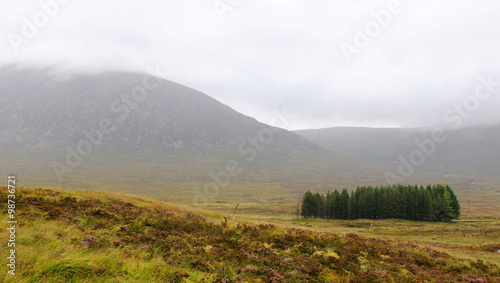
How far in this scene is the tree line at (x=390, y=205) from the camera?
80.6 meters

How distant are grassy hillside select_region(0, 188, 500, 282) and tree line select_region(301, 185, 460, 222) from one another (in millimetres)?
76381

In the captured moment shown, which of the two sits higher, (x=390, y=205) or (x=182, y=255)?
(x=182, y=255)

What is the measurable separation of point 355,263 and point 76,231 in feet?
40.5

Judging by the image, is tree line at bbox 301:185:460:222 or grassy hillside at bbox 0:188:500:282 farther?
tree line at bbox 301:185:460:222

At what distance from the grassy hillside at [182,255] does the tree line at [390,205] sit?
76.4 m

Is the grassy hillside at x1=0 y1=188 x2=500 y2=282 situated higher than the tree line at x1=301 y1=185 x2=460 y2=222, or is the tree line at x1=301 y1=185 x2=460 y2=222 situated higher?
the grassy hillside at x1=0 y1=188 x2=500 y2=282

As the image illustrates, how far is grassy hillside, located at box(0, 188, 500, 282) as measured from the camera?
6980mm

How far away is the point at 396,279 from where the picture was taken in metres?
10.2

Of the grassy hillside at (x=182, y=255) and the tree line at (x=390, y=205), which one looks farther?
the tree line at (x=390, y=205)

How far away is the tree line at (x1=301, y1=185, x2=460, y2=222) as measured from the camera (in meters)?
80.6

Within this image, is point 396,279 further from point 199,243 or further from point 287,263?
point 199,243

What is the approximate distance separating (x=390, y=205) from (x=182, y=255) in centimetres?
9033

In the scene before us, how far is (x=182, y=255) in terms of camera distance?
33.1ft

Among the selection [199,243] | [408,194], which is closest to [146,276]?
[199,243]
